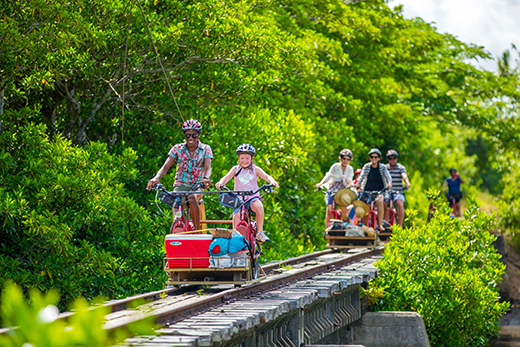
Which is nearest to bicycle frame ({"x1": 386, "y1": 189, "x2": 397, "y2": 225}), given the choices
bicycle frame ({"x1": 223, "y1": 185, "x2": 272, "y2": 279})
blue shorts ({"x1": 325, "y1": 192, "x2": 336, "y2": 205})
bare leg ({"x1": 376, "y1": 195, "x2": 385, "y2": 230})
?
bare leg ({"x1": 376, "y1": 195, "x2": 385, "y2": 230})

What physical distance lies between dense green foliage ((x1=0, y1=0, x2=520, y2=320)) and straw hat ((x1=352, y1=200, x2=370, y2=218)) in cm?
246

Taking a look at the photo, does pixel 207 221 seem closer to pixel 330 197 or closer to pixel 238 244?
pixel 238 244

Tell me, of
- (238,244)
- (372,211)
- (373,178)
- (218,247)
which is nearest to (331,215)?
(372,211)

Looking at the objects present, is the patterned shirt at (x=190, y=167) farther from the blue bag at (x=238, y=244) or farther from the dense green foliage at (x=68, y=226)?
the dense green foliage at (x=68, y=226)

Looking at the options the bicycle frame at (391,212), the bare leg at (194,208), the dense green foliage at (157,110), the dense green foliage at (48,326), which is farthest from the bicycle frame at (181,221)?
the bicycle frame at (391,212)

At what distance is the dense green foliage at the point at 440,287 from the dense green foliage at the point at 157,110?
12.8 feet

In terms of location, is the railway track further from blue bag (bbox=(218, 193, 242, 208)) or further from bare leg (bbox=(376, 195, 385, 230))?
bare leg (bbox=(376, 195, 385, 230))

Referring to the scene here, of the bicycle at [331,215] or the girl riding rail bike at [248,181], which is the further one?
the bicycle at [331,215]

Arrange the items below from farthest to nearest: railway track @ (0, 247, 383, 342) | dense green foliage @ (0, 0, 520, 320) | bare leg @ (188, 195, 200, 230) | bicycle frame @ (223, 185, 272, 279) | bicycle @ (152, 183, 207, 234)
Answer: dense green foliage @ (0, 0, 520, 320)
bare leg @ (188, 195, 200, 230)
bicycle @ (152, 183, 207, 234)
bicycle frame @ (223, 185, 272, 279)
railway track @ (0, 247, 383, 342)

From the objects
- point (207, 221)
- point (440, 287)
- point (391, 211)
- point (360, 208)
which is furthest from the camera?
point (391, 211)

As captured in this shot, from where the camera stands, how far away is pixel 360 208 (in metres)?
17.5

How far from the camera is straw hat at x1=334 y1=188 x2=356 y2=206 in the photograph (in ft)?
55.8

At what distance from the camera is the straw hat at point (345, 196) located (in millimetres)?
17016

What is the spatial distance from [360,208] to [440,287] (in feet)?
9.14
